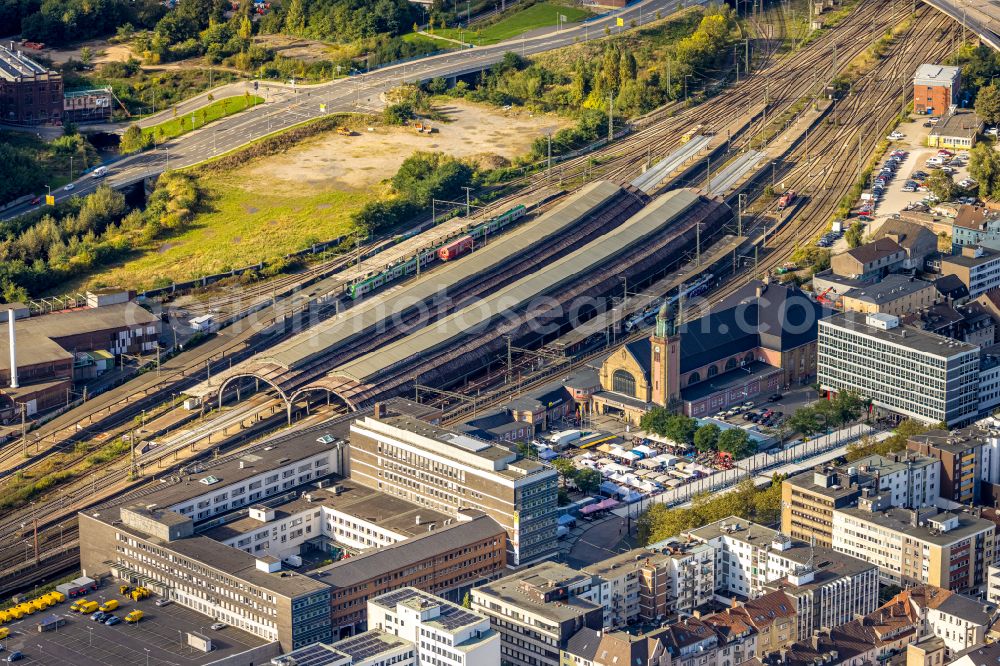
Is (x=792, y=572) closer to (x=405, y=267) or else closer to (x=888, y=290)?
(x=888, y=290)

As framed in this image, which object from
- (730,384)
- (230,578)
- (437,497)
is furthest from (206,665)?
(730,384)

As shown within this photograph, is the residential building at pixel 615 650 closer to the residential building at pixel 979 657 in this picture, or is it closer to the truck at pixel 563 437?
the residential building at pixel 979 657

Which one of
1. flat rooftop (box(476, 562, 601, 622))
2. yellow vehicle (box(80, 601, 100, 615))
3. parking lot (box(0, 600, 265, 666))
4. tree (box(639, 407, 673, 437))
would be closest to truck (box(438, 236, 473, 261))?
tree (box(639, 407, 673, 437))

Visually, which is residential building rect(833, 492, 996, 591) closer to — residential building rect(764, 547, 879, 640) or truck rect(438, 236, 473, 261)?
residential building rect(764, 547, 879, 640)

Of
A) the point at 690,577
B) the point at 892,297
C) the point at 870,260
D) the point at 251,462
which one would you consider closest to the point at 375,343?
the point at 251,462

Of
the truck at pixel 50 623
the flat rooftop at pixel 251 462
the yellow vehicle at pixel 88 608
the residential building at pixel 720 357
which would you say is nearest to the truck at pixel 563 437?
the residential building at pixel 720 357

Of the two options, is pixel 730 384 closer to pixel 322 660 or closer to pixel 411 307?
pixel 411 307

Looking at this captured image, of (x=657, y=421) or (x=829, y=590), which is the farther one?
(x=657, y=421)
